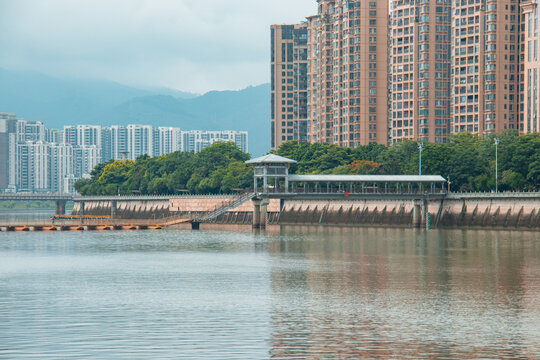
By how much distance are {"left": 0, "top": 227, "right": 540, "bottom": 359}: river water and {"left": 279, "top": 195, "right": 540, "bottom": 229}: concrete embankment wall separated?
114 ft

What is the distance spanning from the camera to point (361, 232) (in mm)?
146500

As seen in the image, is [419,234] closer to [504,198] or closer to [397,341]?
[504,198]

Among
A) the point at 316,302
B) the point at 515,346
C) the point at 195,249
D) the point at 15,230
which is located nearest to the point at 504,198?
the point at 195,249

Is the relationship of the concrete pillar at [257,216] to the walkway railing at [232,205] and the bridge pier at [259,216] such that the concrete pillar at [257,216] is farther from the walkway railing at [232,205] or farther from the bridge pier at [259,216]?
the walkway railing at [232,205]

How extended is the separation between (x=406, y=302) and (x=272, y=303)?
847 cm

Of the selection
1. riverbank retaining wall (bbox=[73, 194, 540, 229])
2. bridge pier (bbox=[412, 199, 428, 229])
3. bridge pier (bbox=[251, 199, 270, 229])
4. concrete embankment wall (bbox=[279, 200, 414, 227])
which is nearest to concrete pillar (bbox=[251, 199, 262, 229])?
bridge pier (bbox=[251, 199, 270, 229])

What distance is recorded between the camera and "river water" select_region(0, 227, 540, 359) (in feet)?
137

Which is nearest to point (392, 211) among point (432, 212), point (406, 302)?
point (432, 212)

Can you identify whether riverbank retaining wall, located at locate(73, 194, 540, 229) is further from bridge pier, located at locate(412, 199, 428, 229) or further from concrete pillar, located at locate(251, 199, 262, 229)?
concrete pillar, located at locate(251, 199, 262, 229)

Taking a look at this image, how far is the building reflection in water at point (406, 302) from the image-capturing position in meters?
41.8

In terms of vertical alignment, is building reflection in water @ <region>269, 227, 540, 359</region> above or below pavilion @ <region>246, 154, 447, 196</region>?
below

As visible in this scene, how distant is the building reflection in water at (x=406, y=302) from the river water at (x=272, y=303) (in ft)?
0.32

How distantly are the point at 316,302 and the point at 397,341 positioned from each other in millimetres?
14144

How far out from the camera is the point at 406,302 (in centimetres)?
5650
